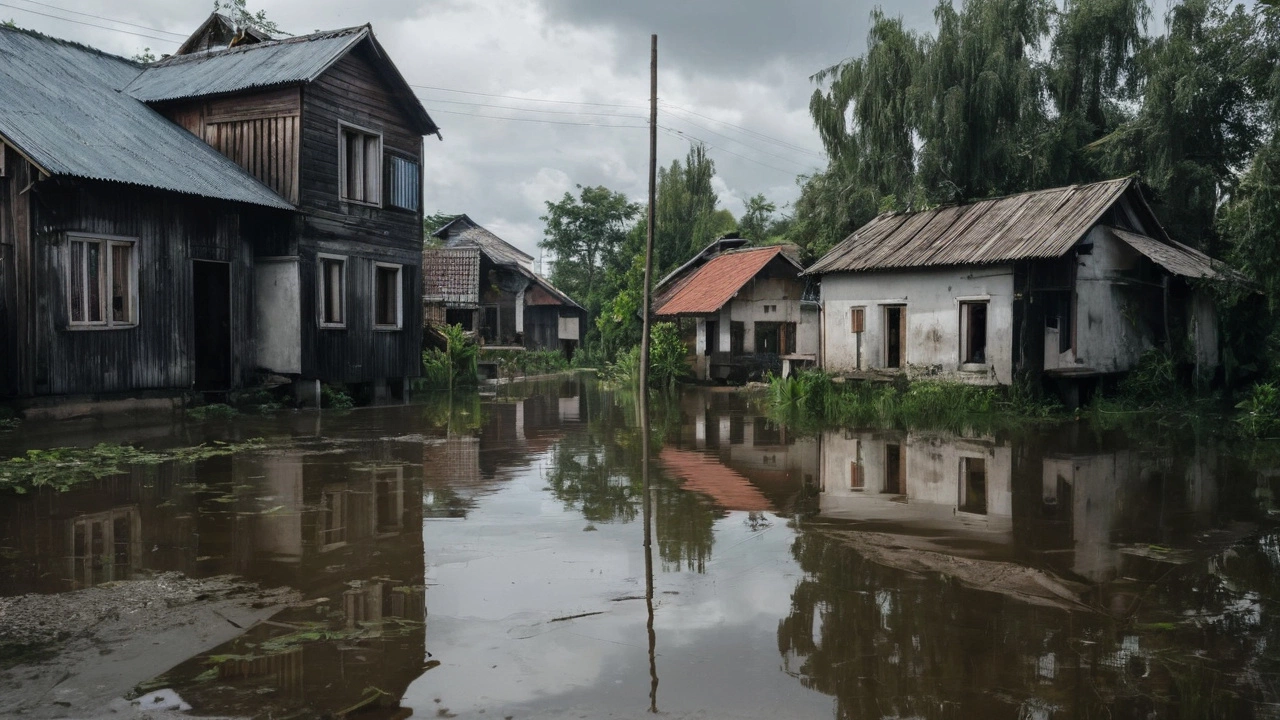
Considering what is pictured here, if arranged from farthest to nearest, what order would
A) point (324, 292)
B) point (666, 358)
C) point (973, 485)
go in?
point (666, 358) → point (324, 292) → point (973, 485)

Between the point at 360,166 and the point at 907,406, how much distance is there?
39.1 feet

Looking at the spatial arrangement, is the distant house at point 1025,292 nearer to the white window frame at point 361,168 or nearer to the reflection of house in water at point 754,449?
the reflection of house in water at point 754,449

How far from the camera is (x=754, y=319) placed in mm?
31797

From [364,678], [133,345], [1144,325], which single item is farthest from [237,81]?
[1144,325]

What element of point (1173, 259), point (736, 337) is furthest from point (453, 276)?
point (1173, 259)

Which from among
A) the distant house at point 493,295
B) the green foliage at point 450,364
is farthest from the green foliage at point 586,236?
the green foliage at point 450,364

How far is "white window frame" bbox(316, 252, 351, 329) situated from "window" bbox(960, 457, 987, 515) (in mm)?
12364

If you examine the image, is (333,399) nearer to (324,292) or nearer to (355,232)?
(324,292)

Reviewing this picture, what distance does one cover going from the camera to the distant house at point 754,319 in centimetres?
3155

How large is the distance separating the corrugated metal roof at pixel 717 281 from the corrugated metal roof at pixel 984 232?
630 cm

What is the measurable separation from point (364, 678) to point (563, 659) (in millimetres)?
1023

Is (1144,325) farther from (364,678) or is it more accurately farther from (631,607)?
(364,678)

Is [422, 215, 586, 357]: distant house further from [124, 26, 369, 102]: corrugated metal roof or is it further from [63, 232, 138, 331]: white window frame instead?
[63, 232, 138, 331]: white window frame

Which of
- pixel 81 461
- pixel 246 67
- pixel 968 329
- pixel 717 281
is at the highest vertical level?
pixel 246 67
